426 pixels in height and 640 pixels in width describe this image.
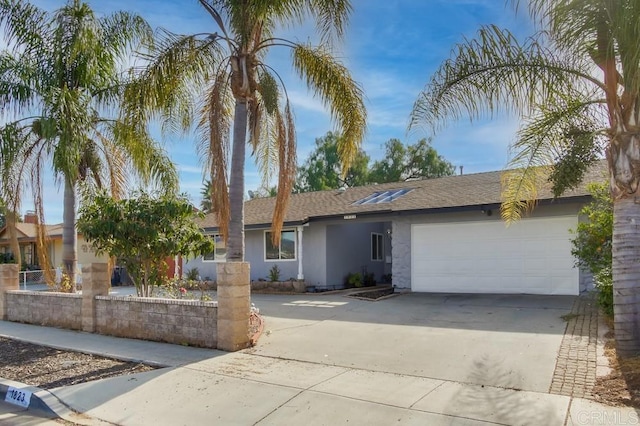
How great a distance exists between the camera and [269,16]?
387 inches

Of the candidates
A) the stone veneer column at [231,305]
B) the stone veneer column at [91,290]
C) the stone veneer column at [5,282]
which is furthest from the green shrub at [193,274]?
the stone veneer column at [231,305]

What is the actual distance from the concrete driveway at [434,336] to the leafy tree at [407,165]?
25603 millimetres

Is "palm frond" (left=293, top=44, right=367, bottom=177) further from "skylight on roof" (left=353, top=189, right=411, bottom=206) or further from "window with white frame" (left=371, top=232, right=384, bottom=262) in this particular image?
"window with white frame" (left=371, top=232, right=384, bottom=262)

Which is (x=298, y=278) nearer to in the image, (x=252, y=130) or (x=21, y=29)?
(x=252, y=130)

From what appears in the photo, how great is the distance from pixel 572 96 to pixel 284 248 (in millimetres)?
12807

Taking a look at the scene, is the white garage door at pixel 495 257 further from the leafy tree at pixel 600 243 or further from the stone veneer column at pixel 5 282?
the stone veneer column at pixel 5 282

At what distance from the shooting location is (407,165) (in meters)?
39.4

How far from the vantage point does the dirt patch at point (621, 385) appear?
5.19m

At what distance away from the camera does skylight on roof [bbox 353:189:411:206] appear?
1777 centimetres

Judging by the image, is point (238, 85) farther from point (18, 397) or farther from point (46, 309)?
point (46, 309)

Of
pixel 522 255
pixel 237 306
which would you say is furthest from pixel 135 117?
pixel 522 255

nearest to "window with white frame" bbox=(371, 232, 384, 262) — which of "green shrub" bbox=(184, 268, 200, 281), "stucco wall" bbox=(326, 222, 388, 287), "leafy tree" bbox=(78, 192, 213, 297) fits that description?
"stucco wall" bbox=(326, 222, 388, 287)

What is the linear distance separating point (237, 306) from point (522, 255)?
9152mm

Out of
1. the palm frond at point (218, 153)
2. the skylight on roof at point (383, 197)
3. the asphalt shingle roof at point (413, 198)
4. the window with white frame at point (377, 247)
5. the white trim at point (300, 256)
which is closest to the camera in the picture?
the palm frond at point (218, 153)
